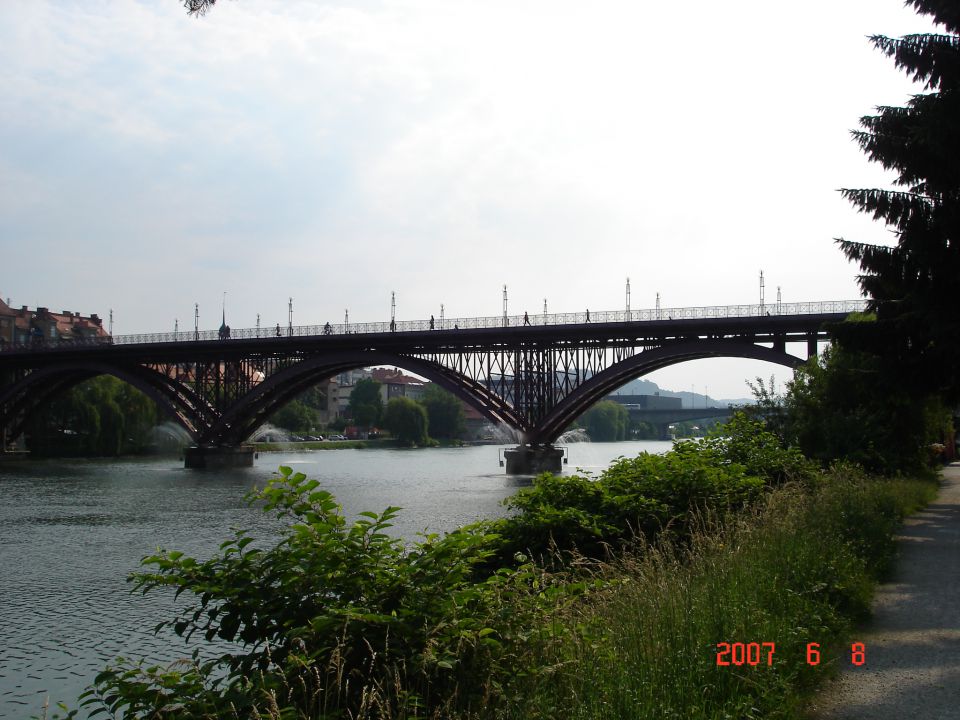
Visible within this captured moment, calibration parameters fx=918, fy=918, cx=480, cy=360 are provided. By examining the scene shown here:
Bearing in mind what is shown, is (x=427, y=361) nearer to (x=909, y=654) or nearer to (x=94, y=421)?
(x=94, y=421)

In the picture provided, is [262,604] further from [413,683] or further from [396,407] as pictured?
[396,407]

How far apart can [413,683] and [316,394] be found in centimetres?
14038

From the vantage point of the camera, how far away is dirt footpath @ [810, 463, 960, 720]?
21.3 feet

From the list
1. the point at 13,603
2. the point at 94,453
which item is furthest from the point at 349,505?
the point at 94,453

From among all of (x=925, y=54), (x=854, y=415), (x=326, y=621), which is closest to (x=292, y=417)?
(x=854, y=415)

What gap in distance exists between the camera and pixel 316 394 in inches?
5674

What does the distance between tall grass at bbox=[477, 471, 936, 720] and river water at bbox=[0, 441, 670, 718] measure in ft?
17.4

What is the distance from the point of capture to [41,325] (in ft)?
366

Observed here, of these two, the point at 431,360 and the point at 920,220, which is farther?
the point at 431,360

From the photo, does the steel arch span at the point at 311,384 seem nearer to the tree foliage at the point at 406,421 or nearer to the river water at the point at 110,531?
the river water at the point at 110,531

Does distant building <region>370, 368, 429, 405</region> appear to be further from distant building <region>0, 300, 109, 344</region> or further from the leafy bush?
the leafy bush

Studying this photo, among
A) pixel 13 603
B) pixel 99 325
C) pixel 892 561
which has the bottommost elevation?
pixel 13 603

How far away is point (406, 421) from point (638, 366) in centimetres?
6234

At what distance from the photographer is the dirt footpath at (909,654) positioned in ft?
21.3
